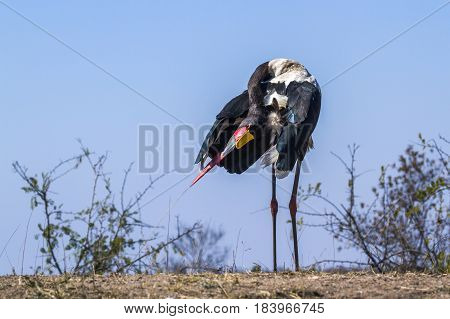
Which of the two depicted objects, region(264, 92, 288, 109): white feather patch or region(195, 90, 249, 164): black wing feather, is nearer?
region(195, 90, 249, 164): black wing feather

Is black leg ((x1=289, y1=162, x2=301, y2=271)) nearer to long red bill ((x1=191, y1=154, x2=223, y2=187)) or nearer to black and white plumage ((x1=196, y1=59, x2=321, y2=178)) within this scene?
black and white plumage ((x1=196, y1=59, x2=321, y2=178))

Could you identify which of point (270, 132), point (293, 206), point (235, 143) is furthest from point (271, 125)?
point (293, 206)

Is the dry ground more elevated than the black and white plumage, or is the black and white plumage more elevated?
the black and white plumage

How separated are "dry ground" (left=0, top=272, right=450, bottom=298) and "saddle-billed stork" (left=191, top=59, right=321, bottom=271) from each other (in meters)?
1.46

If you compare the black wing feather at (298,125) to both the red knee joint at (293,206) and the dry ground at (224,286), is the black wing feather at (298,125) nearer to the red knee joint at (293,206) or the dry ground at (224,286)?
the red knee joint at (293,206)

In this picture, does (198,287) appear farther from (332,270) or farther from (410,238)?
(410,238)

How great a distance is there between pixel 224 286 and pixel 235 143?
2440 millimetres

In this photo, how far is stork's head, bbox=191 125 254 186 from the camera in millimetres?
7934

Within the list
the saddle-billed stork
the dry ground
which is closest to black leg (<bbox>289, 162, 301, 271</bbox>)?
the saddle-billed stork

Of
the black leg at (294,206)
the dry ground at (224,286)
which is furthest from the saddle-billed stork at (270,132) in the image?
the dry ground at (224,286)

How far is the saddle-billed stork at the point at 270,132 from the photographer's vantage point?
7.89m
